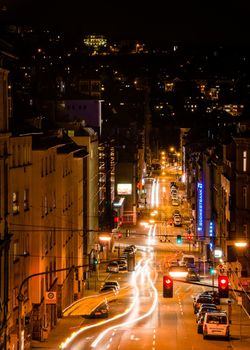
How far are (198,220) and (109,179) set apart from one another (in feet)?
42.8

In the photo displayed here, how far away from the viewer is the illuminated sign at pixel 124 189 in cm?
13200

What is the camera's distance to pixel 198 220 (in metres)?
104

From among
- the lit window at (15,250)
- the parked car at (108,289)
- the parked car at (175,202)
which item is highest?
the lit window at (15,250)

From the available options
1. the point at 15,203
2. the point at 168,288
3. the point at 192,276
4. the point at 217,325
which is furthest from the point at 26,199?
the point at 192,276

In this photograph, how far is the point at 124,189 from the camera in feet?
434

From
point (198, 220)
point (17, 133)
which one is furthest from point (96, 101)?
point (17, 133)

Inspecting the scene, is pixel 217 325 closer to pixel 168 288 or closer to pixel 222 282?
pixel 168 288

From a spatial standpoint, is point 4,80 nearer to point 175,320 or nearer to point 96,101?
point 175,320

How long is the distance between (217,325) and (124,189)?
84454mm

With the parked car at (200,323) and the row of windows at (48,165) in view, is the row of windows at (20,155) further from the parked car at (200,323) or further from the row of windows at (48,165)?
the parked car at (200,323)

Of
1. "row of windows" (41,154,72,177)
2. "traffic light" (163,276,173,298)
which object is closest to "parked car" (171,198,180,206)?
"row of windows" (41,154,72,177)

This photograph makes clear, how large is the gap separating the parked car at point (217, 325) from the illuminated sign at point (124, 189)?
8332 centimetres

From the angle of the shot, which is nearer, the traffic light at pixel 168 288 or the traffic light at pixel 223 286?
the traffic light at pixel 223 286

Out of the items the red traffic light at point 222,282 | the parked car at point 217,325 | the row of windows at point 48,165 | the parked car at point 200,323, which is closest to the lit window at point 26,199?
the row of windows at point 48,165
